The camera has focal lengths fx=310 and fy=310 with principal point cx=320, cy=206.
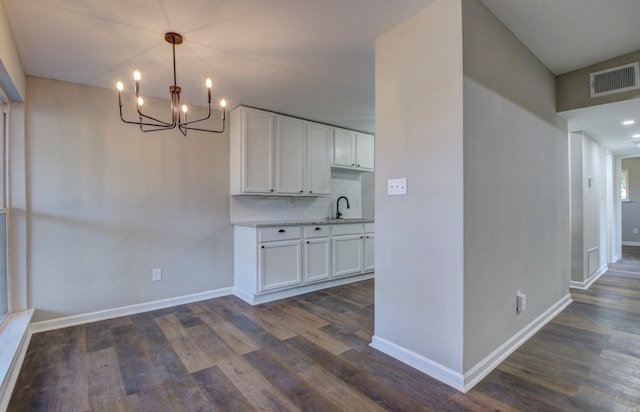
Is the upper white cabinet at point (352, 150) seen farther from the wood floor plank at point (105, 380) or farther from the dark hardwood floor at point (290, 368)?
the wood floor plank at point (105, 380)

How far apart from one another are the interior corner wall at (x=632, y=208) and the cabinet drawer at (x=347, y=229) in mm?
7780

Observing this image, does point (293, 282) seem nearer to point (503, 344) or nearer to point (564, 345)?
point (503, 344)

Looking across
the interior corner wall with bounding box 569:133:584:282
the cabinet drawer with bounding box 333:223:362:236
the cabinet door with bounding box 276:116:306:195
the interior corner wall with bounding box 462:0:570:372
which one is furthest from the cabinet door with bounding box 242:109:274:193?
the interior corner wall with bounding box 569:133:584:282

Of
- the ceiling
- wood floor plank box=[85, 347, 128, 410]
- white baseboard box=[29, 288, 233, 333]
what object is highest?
the ceiling

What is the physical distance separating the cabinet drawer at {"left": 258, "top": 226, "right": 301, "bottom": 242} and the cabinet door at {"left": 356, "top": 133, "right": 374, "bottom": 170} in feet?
5.68

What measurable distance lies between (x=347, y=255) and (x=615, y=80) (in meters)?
3.26

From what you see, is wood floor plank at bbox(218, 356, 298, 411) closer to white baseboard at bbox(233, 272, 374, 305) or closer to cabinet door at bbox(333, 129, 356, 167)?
white baseboard at bbox(233, 272, 374, 305)

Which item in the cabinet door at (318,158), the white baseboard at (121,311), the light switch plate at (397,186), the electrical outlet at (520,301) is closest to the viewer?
the light switch plate at (397,186)

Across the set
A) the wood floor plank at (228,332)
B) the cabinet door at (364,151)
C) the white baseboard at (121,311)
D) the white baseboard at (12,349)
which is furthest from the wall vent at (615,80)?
the white baseboard at (12,349)

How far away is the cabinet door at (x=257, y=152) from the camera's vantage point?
12.2ft

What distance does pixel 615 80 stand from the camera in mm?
2754

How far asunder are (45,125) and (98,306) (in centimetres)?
178

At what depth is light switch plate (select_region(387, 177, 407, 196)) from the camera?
2156mm

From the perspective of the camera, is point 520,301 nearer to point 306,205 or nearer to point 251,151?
point 306,205
